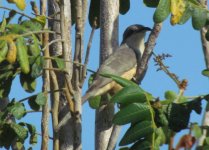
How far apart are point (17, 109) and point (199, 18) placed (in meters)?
1.46

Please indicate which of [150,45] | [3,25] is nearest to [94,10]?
[150,45]

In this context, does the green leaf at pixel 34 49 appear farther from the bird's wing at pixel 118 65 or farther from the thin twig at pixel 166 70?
the bird's wing at pixel 118 65

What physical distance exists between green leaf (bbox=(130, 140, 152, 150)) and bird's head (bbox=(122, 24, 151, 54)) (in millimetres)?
5034

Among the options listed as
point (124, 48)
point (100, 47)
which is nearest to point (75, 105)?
point (100, 47)

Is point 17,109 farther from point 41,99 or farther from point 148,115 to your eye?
point 148,115

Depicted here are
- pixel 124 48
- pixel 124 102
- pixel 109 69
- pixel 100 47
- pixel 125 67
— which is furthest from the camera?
pixel 124 48

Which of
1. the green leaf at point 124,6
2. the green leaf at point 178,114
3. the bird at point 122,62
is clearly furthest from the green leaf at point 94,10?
the green leaf at point 178,114

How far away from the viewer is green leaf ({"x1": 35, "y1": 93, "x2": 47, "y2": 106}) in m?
3.85

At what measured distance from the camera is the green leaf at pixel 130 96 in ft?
9.66

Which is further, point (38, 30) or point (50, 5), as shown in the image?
point (50, 5)

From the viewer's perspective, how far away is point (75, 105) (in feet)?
12.6

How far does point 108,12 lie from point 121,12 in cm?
77

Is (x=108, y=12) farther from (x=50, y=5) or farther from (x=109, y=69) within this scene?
(x=109, y=69)

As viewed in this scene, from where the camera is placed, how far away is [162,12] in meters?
3.31
